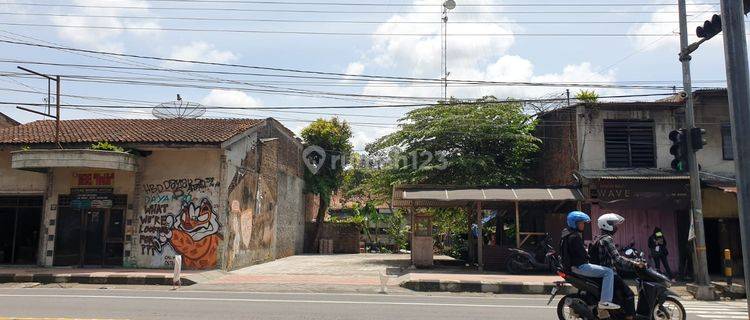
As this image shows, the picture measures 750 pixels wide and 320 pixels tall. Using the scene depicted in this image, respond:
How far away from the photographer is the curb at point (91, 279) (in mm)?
15375

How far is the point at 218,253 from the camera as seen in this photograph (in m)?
17.8

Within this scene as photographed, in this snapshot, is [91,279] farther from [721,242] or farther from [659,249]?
[721,242]

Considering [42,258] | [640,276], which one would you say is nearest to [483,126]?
[640,276]

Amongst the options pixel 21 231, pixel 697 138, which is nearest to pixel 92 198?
pixel 21 231

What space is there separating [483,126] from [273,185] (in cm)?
971

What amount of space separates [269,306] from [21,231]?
1412cm

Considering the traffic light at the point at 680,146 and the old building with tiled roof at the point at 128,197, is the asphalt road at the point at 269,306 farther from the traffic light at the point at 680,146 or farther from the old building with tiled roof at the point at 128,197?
the old building with tiled roof at the point at 128,197

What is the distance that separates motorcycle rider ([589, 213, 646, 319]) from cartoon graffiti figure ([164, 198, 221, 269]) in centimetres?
1313

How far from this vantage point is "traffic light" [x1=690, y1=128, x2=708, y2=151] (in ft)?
41.7

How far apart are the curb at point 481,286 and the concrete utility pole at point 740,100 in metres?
9.27

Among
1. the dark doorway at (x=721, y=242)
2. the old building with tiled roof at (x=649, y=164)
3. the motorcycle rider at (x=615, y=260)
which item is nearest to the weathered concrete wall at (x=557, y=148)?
the old building with tiled roof at (x=649, y=164)

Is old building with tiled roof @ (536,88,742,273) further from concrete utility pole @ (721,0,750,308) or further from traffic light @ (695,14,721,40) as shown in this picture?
concrete utility pole @ (721,0,750,308)

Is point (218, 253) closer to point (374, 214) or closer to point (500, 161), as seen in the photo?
point (500, 161)

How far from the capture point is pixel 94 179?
61.9 ft
